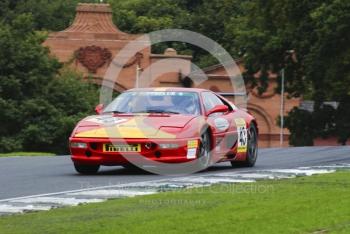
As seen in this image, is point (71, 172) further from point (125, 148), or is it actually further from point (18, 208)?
point (18, 208)

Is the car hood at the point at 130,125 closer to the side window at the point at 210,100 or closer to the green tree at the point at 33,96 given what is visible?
the side window at the point at 210,100

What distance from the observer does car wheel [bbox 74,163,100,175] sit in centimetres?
1670

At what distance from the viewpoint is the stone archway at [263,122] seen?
75250 millimetres

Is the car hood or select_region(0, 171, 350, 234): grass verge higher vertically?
the car hood

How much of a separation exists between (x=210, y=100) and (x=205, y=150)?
1473 millimetres

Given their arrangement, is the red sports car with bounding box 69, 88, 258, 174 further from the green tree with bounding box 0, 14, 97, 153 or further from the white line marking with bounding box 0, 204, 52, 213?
the green tree with bounding box 0, 14, 97, 153

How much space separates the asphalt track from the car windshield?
3.42 feet

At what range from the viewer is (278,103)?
76.1 meters

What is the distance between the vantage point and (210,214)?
1034 cm

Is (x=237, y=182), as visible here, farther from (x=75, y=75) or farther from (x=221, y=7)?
(x=221, y=7)

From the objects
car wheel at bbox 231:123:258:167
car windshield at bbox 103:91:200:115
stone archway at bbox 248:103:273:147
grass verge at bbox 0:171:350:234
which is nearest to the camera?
grass verge at bbox 0:171:350:234

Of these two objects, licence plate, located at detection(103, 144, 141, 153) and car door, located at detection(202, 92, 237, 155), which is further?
car door, located at detection(202, 92, 237, 155)

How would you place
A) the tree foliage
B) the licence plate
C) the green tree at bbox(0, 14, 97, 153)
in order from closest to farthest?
the licence plate, the tree foliage, the green tree at bbox(0, 14, 97, 153)

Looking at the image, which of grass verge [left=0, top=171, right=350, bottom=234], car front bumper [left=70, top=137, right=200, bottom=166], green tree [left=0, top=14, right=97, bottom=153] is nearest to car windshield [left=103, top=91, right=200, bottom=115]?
car front bumper [left=70, top=137, right=200, bottom=166]
